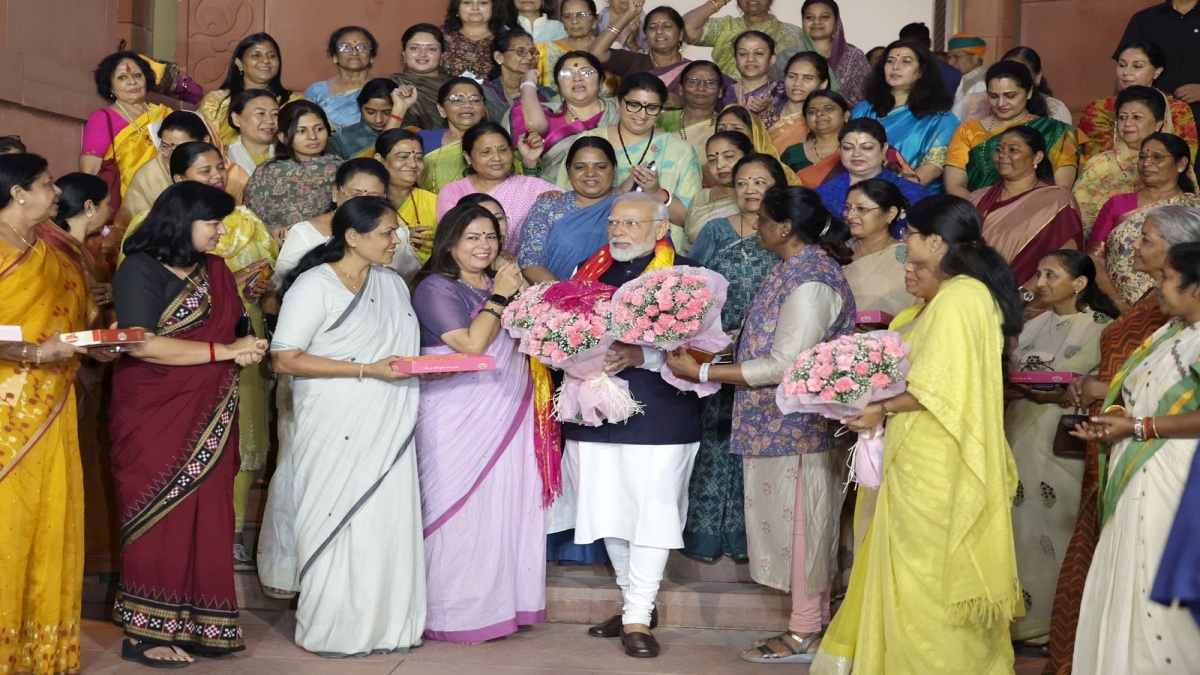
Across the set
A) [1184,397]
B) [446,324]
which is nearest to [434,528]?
[446,324]

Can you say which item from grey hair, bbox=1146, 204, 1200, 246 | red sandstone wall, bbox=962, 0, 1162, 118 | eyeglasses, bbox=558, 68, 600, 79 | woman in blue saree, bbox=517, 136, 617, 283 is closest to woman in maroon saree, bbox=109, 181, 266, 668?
woman in blue saree, bbox=517, 136, 617, 283

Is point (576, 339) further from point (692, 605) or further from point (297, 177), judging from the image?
point (297, 177)

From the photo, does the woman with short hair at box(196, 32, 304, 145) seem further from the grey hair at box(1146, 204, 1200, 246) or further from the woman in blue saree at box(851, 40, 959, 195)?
the grey hair at box(1146, 204, 1200, 246)

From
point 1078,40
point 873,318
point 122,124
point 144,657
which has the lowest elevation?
point 144,657

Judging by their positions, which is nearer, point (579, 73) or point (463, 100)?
point (579, 73)

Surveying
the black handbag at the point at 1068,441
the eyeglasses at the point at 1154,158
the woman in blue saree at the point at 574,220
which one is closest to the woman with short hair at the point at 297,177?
the woman in blue saree at the point at 574,220

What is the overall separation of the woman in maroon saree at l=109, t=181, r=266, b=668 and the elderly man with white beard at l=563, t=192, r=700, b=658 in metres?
1.40

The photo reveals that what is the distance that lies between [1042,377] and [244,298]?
339 centimetres

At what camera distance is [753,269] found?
551 centimetres

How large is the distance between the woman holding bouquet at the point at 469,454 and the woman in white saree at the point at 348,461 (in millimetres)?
199

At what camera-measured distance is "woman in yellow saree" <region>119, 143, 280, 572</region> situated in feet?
18.4

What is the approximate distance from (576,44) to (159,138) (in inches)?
109

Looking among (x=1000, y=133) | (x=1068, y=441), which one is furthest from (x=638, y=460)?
(x=1000, y=133)

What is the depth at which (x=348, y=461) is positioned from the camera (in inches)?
197
